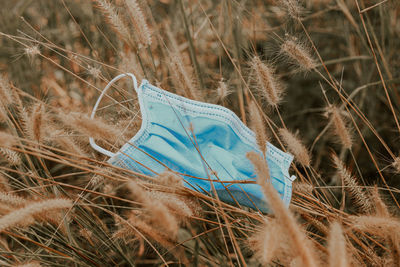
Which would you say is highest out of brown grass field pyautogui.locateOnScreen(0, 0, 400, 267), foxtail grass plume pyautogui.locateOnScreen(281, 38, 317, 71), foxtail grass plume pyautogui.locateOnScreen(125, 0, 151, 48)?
foxtail grass plume pyautogui.locateOnScreen(125, 0, 151, 48)

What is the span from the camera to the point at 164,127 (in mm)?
1163

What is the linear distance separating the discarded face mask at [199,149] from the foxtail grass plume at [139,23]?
0.45 ft

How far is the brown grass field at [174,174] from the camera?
0.88 metres

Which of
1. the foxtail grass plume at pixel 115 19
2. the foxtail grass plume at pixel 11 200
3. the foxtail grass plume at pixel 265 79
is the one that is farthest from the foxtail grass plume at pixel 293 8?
the foxtail grass plume at pixel 11 200

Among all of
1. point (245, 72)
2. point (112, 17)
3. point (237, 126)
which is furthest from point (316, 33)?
point (112, 17)

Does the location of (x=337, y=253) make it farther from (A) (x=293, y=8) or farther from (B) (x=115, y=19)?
Answer: (B) (x=115, y=19)

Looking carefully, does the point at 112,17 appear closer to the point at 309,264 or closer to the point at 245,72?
the point at 245,72

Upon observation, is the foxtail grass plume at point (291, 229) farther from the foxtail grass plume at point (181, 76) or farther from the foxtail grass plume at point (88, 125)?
the foxtail grass plume at point (181, 76)

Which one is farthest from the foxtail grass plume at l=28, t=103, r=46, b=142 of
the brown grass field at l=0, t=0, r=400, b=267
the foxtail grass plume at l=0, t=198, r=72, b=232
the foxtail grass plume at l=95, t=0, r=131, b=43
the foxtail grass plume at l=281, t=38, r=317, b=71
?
the foxtail grass plume at l=281, t=38, r=317, b=71

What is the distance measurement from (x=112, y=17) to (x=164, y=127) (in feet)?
1.37

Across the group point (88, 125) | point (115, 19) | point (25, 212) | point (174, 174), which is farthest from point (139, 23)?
point (25, 212)

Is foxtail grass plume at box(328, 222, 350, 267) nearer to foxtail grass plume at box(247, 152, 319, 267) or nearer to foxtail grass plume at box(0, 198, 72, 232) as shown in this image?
foxtail grass plume at box(247, 152, 319, 267)

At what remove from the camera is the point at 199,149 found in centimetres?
115

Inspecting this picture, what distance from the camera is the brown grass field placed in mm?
881
